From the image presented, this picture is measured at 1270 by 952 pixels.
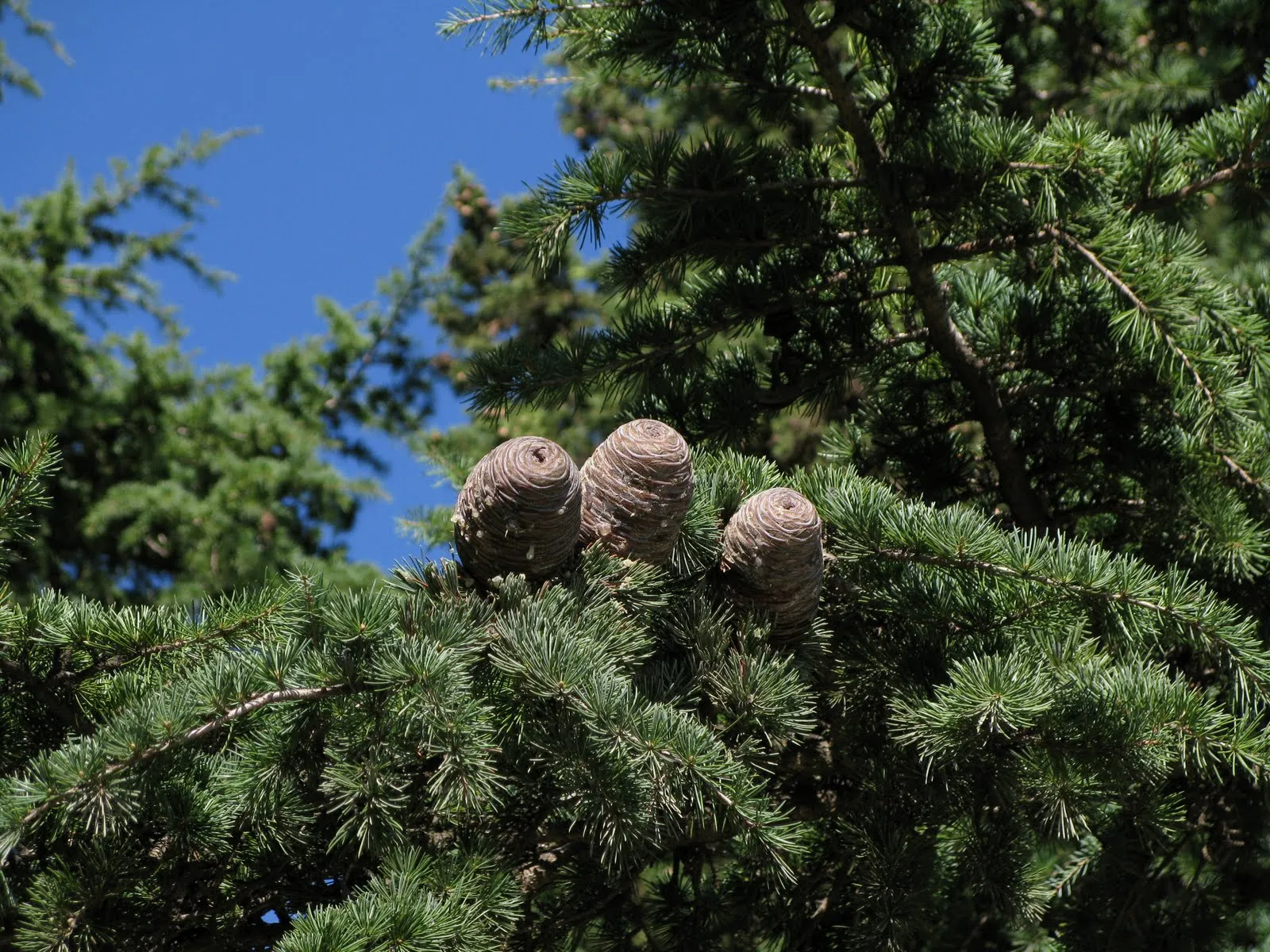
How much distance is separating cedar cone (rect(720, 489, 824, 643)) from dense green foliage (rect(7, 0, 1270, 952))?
0.05 m

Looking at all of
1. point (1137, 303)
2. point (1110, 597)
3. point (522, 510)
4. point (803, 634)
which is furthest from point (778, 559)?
point (1137, 303)

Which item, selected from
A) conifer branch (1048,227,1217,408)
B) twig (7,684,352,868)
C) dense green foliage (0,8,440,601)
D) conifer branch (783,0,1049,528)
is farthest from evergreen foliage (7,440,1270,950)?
dense green foliage (0,8,440,601)

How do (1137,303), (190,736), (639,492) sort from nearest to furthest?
(190,736) < (639,492) < (1137,303)

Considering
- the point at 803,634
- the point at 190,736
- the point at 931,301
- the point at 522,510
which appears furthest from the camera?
the point at 931,301

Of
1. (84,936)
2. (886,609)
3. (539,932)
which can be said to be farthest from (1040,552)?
(84,936)

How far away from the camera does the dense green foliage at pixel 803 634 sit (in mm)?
1718

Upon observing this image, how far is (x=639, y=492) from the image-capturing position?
1949mm

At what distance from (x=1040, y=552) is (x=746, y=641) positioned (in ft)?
1.55

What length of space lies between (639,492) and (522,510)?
207 mm

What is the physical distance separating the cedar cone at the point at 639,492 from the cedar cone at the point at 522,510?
0.09 meters

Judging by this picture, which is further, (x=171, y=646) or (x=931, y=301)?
(x=931, y=301)

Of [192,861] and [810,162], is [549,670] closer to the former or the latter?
[192,861]

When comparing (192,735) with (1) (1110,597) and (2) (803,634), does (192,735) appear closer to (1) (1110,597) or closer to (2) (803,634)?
(2) (803,634)

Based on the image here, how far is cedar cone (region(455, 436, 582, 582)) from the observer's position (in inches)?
71.2
